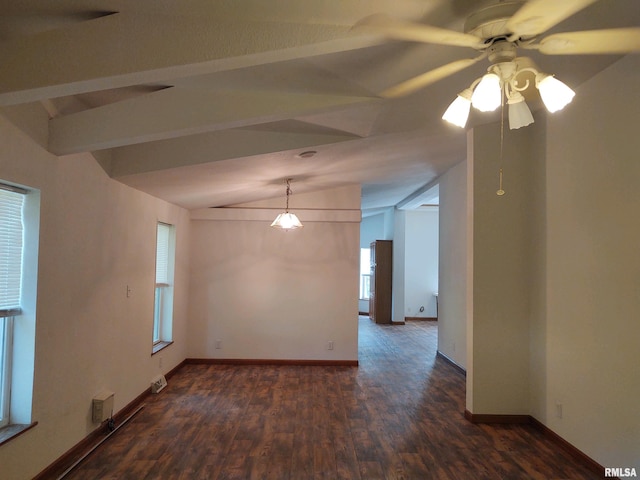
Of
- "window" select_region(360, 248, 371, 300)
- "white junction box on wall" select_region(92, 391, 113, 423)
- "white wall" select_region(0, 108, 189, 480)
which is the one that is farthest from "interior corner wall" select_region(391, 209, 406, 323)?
"white junction box on wall" select_region(92, 391, 113, 423)

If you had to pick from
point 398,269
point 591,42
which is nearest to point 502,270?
point 591,42

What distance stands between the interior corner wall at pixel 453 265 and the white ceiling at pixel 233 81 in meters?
1.07

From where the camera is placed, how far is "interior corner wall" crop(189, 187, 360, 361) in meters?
6.33

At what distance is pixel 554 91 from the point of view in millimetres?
1883

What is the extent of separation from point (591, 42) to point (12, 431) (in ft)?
12.7

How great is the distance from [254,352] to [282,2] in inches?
211

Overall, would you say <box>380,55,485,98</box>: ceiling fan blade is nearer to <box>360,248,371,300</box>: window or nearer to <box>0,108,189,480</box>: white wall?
<box>0,108,189,480</box>: white wall

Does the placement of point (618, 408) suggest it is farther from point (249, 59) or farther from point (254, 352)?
point (254, 352)

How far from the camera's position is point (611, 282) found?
2.95 meters

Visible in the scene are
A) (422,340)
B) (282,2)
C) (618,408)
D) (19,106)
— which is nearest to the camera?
(282,2)

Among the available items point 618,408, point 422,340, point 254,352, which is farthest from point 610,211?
point 422,340

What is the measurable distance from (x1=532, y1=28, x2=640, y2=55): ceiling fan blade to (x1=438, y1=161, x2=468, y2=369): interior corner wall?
317cm

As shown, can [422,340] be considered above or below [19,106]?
below

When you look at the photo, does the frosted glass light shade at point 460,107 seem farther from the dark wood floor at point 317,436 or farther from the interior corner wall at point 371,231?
the interior corner wall at point 371,231
